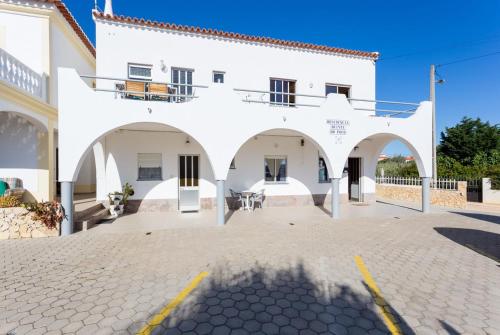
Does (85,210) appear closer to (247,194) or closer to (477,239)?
(247,194)

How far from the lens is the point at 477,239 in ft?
23.7

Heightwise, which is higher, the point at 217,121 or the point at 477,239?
the point at 217,121

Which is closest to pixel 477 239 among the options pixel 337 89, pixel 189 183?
pixel 337 89

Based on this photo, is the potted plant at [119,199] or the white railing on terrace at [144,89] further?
the potted plant at [119,199]

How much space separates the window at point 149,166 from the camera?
10922mm

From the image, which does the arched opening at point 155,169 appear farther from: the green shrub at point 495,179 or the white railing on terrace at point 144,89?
the green shrub at point 495,179

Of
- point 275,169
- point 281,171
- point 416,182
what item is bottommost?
point 416,182

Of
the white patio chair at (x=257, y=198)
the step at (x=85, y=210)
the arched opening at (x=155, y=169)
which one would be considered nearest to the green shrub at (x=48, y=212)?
the step at (x=85, y=210)

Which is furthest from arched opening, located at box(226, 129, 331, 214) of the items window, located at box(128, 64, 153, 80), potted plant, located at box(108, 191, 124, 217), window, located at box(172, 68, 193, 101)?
window, located at box(128, 64, 153, 80)

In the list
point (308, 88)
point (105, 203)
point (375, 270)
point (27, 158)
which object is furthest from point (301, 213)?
point (27, 158)

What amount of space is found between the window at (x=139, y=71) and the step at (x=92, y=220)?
5853mm

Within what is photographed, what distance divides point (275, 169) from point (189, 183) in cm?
435

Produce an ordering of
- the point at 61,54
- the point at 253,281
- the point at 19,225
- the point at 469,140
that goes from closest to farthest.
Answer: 1. the point at 253,281
2. the point at 19,225
3. the point at 61,54
4. the point at 469,140

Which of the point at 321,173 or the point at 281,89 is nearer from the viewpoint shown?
the point at 281,89
